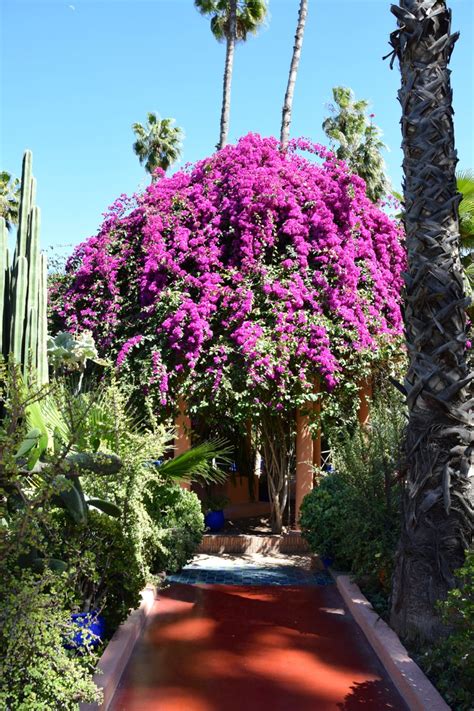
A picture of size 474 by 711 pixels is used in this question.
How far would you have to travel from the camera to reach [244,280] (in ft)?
33.7

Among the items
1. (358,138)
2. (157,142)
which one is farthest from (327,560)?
(157,142)

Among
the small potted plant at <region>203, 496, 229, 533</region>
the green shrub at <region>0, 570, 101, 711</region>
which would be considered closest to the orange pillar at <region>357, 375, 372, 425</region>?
the small potted plant at <region>203, 496, 229, 533</region>

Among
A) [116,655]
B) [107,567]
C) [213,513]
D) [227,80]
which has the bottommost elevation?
[116,655]

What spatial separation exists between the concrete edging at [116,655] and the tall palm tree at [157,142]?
2390 centimetres

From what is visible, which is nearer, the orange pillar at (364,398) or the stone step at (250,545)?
the stone step at (250,545)

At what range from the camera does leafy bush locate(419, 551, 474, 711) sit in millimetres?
3914

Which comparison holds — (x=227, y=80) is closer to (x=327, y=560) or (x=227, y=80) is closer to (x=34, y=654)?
(x=327, y=560)

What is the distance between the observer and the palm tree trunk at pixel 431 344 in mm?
5168

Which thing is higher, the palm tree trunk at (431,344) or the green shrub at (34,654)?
the palm tree trunk at (431,344)

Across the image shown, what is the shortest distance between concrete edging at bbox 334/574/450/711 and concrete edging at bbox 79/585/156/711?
78.3 inches

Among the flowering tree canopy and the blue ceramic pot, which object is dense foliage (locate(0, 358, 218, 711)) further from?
the blue ceramic pot

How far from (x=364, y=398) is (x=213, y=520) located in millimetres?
3211

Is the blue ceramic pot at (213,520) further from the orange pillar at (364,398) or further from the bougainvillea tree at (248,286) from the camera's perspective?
the orange pillar at (364,398)

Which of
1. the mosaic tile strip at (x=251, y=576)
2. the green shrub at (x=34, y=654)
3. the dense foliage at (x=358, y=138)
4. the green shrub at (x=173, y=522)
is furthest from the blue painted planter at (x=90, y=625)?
the dense foliage at (x=358, y=138)
